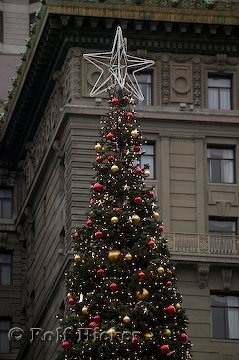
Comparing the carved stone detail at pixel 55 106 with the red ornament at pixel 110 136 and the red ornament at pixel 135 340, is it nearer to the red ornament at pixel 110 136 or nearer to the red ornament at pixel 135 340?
the red ornament at pixel 110 136

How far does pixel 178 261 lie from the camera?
75938 millimetres

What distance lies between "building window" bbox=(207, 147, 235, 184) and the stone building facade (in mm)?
46

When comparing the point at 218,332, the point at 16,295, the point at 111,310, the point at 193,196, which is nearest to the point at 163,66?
the point at 193,196

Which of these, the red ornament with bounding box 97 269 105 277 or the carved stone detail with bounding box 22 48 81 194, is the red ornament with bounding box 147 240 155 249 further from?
the carved stone detail with bounding box 22 48 81 194

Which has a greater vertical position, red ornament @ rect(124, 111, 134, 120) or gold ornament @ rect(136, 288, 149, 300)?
red ornament @ rect(124, 111, 134, 120)

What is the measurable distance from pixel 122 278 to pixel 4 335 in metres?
40.6

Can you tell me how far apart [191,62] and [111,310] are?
88.5ft

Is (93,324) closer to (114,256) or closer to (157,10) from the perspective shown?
(114,256)

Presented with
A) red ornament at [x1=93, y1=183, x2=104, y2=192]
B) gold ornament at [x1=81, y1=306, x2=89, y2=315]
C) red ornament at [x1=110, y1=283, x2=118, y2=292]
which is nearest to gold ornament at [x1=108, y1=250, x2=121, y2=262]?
red ornament at [x1=110, y1=283, x2=118, y2=292]

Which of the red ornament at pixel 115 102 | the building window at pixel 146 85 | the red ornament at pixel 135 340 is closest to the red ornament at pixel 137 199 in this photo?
the red ornament at pixel 115 102

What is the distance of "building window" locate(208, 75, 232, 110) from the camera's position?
79625 mm

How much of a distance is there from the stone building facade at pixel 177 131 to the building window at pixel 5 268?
43.6ft

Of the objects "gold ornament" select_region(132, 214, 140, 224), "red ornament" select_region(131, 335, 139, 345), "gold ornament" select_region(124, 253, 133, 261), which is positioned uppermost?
"gold ornament" select_region(132, 214, 140, 224)

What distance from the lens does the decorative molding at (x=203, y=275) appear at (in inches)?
2992
